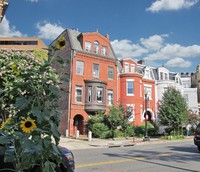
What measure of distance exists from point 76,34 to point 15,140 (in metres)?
31.9

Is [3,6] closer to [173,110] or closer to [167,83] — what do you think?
[173,110]

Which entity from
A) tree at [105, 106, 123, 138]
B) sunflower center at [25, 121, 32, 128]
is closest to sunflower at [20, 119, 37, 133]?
sunflower center at [25, 121, 32, 128]

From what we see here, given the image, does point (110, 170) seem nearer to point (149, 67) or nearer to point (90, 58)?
point (90, 58)

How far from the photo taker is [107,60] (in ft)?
111

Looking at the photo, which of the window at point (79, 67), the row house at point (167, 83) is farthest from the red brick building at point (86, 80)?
the row house at point (167, 83)

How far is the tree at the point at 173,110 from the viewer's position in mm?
27172

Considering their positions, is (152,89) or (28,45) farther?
(28,45)

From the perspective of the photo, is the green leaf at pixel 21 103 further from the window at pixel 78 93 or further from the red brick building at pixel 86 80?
the window at pixel 78 93

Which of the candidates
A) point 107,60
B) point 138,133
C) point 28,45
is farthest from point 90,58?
point 28,45

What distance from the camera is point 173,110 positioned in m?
27.2

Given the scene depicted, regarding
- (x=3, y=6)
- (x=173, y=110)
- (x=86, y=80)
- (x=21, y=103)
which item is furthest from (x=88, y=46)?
(x=21, y=103)

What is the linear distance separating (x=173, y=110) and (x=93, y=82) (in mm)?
10191

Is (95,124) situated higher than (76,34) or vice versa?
(76,34)

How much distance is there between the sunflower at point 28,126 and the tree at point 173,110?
2556cm
